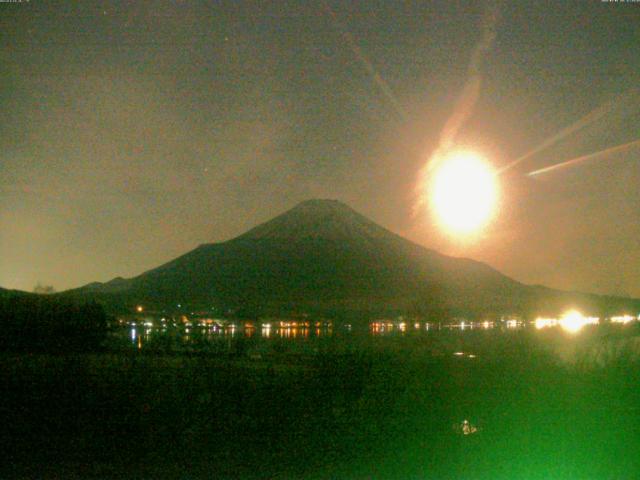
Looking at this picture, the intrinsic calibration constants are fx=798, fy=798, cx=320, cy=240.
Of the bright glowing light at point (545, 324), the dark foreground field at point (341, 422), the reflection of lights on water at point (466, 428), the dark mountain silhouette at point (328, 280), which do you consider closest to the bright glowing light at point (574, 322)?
→ the bright glowing light at point (545, 324)

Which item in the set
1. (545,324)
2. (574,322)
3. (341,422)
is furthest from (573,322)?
(341,422)

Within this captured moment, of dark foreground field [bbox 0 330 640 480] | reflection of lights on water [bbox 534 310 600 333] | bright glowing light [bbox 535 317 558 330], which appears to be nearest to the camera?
dark foreground field [bbox 0 330 640 480]

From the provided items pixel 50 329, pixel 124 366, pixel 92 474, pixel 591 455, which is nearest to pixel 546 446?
pixel 591 455

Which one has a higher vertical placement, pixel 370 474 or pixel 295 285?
pixel 295 285

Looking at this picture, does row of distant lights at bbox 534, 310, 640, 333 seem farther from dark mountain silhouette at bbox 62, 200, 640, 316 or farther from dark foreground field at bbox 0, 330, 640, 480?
dark foreground field at bbox 0, 330, 640, 480

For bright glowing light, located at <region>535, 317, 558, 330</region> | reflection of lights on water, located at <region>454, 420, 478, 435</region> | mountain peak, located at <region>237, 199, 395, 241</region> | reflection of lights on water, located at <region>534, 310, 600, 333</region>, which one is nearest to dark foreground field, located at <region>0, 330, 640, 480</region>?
reflection of lights on water, located at <region>454, 420, 478, 435</region>

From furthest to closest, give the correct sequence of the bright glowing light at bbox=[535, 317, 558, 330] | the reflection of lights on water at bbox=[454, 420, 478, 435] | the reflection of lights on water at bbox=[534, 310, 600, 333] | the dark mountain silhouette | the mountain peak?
the mountain peak → the dark mountain silhouette → the bright glowing light at bbox=[535, 317, 558, 330] → the reflection of lights on water at bbox=[534, 310, 600, 333] → the reflection of lights on water at bbox=[454, 420, 478, 435]

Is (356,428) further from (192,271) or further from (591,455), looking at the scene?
(192,271)
